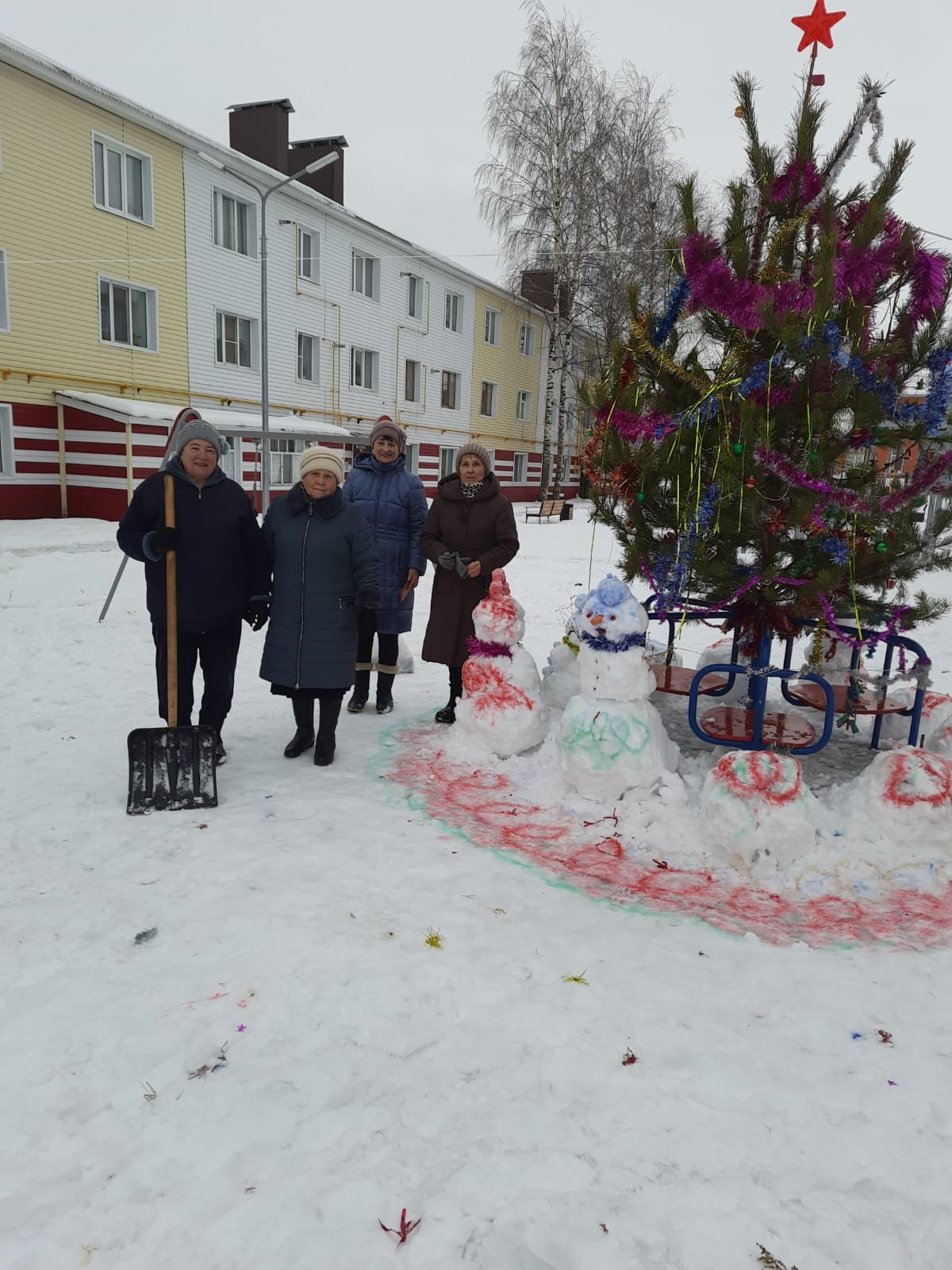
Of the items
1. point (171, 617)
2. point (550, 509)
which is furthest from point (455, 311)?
point (171, 617)

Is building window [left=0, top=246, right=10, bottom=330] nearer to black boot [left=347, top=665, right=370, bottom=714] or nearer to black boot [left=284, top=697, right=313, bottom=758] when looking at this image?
black boot [left=347, top=665, right=370, bottom=714]

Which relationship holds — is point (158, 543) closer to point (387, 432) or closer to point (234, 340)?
point (387, 432)

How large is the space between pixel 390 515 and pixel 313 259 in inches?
695

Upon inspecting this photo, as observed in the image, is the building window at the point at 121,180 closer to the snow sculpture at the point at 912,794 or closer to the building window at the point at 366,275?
the building window at the point at 366,275

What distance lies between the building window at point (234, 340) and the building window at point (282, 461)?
73.9 inches

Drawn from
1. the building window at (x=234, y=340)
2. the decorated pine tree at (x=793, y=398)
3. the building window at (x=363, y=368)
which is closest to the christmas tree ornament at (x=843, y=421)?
the decorated pine tree at (x=793, y=398)

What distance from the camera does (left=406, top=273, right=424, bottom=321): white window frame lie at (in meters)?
23.8

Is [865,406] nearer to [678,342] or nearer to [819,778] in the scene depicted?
[678,342]

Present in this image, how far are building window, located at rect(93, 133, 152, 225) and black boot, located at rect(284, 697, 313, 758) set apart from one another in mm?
15121

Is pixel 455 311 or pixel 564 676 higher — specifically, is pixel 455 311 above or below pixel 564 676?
above

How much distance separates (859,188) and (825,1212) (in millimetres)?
3998

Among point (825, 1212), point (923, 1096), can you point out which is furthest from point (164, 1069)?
point (923, 1096)

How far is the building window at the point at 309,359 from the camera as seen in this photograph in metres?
20.5

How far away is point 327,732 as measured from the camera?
4.43 meters
